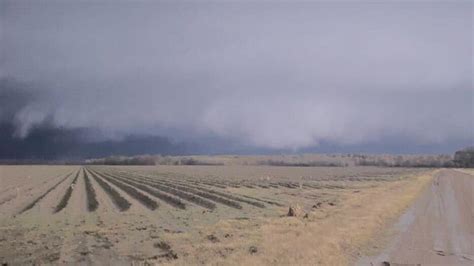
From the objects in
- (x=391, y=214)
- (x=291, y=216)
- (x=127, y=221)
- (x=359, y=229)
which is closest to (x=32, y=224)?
(x=127, y=221)

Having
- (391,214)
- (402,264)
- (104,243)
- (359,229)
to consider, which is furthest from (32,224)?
(391,214)

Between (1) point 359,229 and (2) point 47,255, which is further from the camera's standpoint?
(1) point 359,229

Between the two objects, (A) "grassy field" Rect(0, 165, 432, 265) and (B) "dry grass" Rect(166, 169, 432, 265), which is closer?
(B) "dry grass" Rect(166, 169, 432, 265)

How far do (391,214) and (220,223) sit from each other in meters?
14.9

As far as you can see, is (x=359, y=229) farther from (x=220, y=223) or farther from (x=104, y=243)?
(x=104, y=243)

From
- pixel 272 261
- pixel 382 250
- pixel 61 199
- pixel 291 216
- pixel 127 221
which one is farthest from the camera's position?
pixel 61 199

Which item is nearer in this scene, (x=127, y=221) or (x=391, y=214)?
(x=127, y=221)

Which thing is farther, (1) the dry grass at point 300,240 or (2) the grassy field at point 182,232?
(2) the grassy field at point 182,232

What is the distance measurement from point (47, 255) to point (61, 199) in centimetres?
2913

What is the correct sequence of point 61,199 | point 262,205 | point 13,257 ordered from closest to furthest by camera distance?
1. point 13,257
2. point 262,205
3. point 61,199

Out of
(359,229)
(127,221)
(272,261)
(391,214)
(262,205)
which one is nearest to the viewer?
(272,261)

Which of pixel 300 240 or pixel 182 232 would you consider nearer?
pixel 300 240

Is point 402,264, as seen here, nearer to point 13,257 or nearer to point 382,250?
point 382,250

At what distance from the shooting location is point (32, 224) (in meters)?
32.8
